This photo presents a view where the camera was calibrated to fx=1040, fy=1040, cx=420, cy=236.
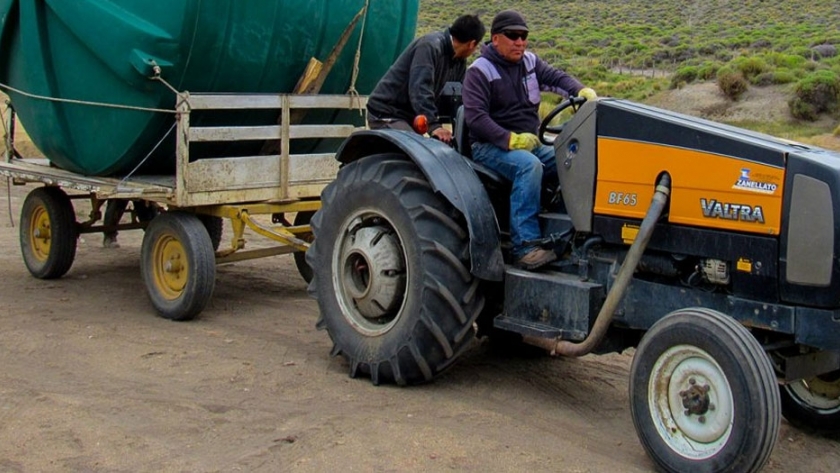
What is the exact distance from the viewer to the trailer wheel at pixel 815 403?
5.02m

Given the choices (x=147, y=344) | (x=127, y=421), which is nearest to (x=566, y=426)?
(x=127, y=421)

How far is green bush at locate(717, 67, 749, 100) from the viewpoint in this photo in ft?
77.1

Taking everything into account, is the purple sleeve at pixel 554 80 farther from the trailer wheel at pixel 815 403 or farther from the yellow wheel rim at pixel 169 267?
the yellow wheel rim at pixel 169 267

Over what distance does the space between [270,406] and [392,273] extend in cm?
99

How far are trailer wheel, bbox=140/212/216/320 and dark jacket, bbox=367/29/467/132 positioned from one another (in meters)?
1.64

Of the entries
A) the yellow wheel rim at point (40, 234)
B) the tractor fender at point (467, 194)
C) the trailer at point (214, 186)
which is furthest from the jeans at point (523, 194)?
the yellow wheel rim at point (40, 234)

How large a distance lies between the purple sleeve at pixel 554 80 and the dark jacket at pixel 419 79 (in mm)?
721

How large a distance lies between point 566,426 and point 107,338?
10.9 ft

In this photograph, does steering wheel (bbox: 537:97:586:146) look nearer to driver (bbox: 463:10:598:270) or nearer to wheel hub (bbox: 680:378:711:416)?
driver (bbox: 463:10:598:270)

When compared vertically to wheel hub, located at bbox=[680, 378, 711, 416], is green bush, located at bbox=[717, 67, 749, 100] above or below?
above

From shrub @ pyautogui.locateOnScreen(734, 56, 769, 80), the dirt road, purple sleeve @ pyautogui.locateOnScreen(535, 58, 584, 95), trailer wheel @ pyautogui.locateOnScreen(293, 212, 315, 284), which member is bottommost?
the dirt road

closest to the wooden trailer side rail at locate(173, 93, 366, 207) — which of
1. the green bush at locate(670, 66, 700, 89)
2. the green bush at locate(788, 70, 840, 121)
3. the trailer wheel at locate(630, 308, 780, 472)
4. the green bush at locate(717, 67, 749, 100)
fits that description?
the trailer wheel at locate(630, 308, 780, 472)

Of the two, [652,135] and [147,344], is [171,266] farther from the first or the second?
[652,135]

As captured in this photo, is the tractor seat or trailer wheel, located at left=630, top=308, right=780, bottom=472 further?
the tractor seat
